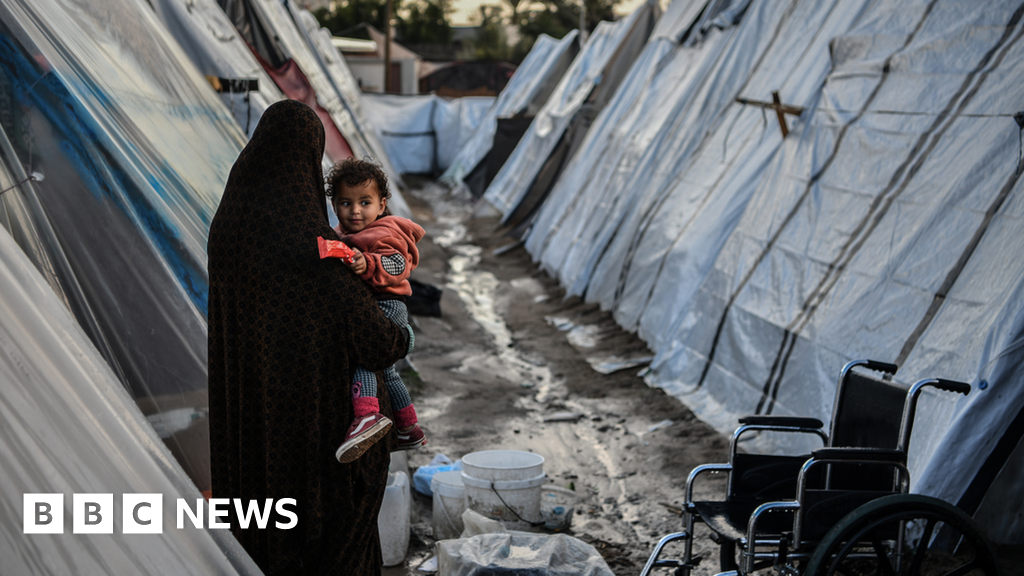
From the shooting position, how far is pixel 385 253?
2.25m

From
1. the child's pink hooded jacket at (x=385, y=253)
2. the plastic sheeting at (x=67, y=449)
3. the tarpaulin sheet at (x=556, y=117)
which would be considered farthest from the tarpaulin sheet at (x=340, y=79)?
the plastic sheeting at (x=67, y=449)

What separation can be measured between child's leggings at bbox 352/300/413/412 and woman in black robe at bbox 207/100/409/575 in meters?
0.04

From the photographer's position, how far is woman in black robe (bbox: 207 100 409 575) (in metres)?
2.06

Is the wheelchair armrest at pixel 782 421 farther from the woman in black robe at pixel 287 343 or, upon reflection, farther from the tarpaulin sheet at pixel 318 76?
the tarpaulin sheet at pixel 318 76

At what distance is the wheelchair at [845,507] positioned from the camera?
92.9 inches

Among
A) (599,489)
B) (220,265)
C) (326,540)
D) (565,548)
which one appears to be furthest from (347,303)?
(599,489)

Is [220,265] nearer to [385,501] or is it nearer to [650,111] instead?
[385,501]

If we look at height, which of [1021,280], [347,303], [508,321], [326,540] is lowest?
[508,321]

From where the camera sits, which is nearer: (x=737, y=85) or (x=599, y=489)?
(x=599, y=489)

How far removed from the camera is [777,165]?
5.69m

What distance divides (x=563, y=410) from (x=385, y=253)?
3.61 meters

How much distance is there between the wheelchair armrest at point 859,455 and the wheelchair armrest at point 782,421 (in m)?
0.39

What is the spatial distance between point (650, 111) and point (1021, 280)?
6083mm

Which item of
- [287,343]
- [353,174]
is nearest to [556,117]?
[353,174]
